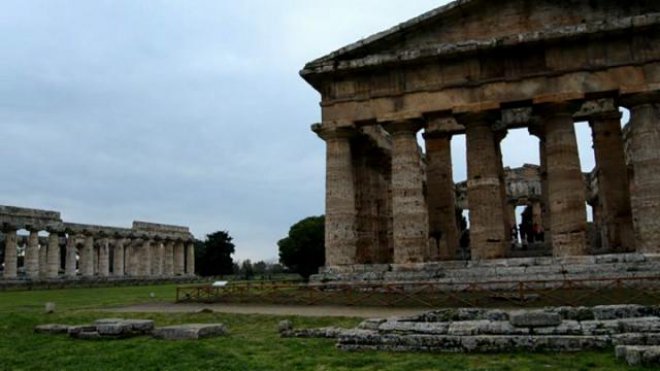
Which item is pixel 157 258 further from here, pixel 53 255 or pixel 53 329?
pixel 53 329

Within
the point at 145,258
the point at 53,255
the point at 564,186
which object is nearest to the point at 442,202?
the point at 564,186

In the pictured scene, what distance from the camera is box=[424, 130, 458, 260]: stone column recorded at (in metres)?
32.2

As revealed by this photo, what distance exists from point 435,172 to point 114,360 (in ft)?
79.7

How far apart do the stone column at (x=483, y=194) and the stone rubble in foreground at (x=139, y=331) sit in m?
15.0

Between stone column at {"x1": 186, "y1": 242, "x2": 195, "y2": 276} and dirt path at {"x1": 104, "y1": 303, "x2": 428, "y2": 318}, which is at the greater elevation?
stone column at {"x1": 186, "y1": 242, "x2": 195, "y2": 276}

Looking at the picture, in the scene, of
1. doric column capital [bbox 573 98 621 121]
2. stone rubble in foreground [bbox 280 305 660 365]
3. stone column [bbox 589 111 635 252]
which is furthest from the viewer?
doric column capital [bbox 573 98 621 121]

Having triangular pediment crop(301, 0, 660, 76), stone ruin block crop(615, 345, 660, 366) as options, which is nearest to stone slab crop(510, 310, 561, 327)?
stone ruin block crop(615, 345, 660, 366)

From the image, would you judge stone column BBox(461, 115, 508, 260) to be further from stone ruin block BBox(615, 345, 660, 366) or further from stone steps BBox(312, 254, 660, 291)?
stone ruin block BBox(615, 345, 660, 366)

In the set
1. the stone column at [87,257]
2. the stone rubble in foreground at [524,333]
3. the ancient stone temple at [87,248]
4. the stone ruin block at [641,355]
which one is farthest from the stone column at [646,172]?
the stone column at [87,257]

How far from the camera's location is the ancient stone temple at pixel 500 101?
80.2ft

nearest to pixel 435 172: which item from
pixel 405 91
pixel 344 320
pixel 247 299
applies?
pixel 405 91

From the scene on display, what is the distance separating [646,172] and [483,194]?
6.75 meters

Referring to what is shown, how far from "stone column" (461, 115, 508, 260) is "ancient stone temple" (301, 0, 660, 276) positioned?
0.05 meters

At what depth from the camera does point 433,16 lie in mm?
27094
